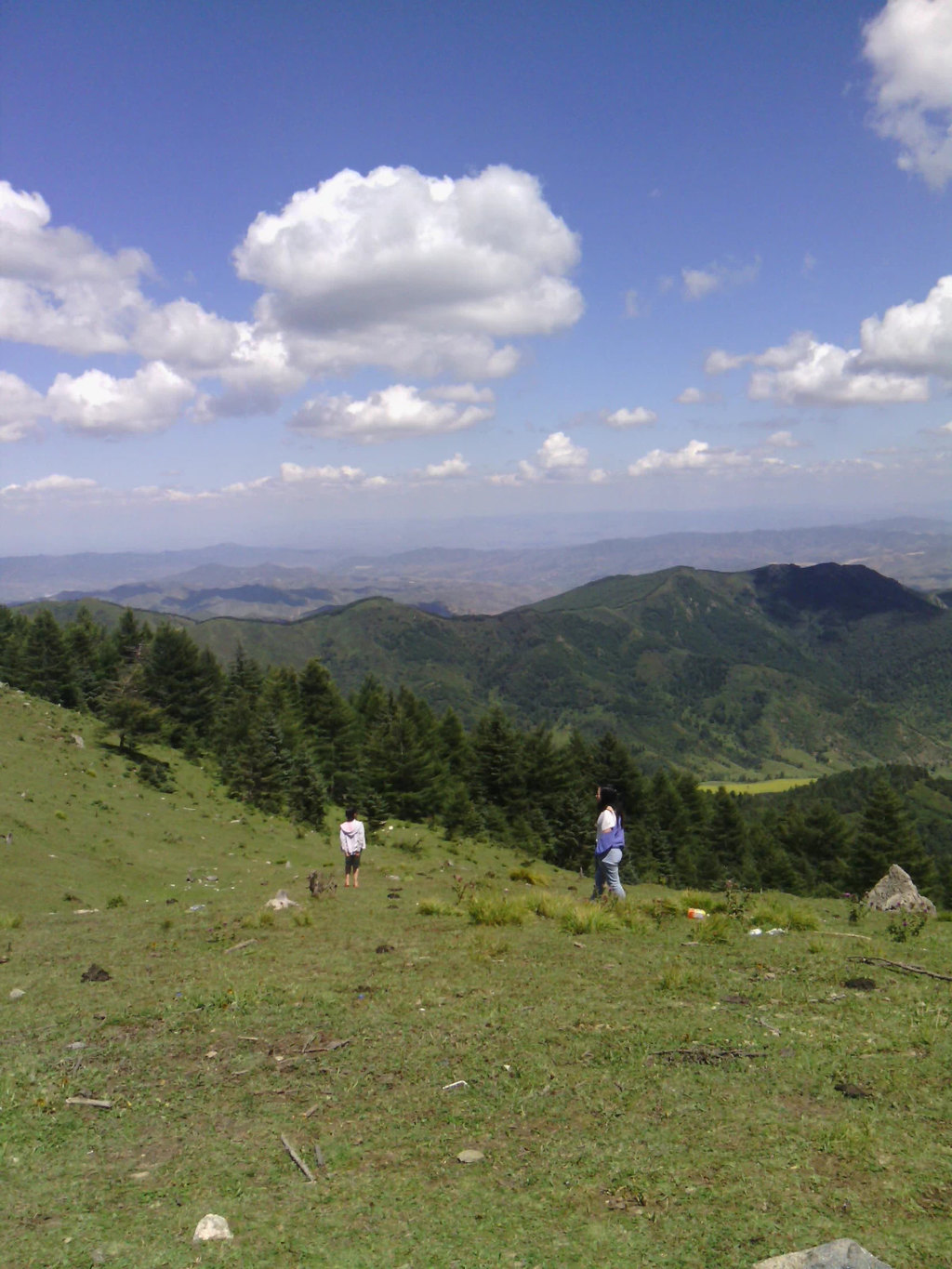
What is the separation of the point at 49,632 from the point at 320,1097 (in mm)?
66274

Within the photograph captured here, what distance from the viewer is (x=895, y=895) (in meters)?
24.0

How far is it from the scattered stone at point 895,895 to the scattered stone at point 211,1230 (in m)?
22.4

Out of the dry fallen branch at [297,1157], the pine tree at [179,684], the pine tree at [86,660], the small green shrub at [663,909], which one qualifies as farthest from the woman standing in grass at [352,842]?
the pine tree at [86,660]

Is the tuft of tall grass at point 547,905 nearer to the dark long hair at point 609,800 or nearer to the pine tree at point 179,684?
the dark long hair at point 609,800

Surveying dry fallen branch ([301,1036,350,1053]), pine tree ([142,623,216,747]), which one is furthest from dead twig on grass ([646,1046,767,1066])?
pine tree ([142,623,216,747])

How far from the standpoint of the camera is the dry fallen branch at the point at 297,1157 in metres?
5.38

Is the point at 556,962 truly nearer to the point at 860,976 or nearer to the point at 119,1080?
the point at 860,976

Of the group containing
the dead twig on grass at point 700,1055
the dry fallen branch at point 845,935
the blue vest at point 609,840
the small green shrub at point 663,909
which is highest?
the dead twig on grass at point 700,1055

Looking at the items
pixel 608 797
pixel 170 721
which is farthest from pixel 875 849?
pixel 170 721

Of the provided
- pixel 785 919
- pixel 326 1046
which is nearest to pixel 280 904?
pixel 326 1046

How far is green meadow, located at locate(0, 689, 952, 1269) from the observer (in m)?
4.66

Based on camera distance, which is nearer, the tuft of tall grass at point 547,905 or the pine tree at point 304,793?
the tuft of tall grass at point 547,905

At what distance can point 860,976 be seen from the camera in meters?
9.08

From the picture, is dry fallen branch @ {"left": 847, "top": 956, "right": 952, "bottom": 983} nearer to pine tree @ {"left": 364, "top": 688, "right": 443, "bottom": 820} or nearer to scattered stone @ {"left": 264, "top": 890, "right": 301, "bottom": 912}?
scattered stone @ {"left": 264, "top": 890, "right": 301, "bottom": 912}
